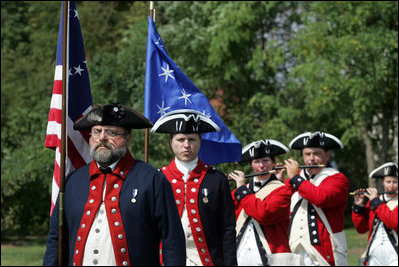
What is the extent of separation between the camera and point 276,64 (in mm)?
31297

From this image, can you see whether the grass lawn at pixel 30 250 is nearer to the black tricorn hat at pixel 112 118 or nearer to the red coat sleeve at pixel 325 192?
the red coat sleeve at pixel 325 192

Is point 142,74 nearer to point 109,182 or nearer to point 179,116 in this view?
point 179,116

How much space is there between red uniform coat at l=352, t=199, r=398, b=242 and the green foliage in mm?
9190

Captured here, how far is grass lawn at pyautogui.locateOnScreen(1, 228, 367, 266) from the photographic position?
73.2 ft

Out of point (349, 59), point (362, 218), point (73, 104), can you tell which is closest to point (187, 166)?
point (73, 104)

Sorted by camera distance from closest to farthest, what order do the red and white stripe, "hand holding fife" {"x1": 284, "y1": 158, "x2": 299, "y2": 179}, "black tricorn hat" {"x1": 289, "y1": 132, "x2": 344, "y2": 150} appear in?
the red and white stripe → "hand holding fife" {"x1": 284, "y1": 158, "x2": 299, "y2": 179} → "black tricorn hat" {"x1": 289, "y1": 132, "x2": 344, "y2": 150}

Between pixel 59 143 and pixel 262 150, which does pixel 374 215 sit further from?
pixel 59 143

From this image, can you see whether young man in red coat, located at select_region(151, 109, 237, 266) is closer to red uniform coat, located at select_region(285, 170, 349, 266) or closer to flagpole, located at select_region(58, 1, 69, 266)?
flagpole, located at select_region(58, 1, 69, 266)

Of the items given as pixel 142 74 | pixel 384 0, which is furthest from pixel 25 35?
pixel 142 74

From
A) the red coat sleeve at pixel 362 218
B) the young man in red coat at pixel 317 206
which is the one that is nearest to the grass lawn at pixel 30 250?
the red coat sleeve at pixel 362 218

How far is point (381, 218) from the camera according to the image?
11.1 meters

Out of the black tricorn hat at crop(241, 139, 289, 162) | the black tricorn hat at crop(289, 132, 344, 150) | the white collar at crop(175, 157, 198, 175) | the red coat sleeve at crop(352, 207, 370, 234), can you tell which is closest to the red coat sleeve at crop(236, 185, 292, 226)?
the black tricorn hat at crop(241, 139, 289, 162)

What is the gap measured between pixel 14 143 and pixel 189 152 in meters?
21.7

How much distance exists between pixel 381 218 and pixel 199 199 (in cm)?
469
